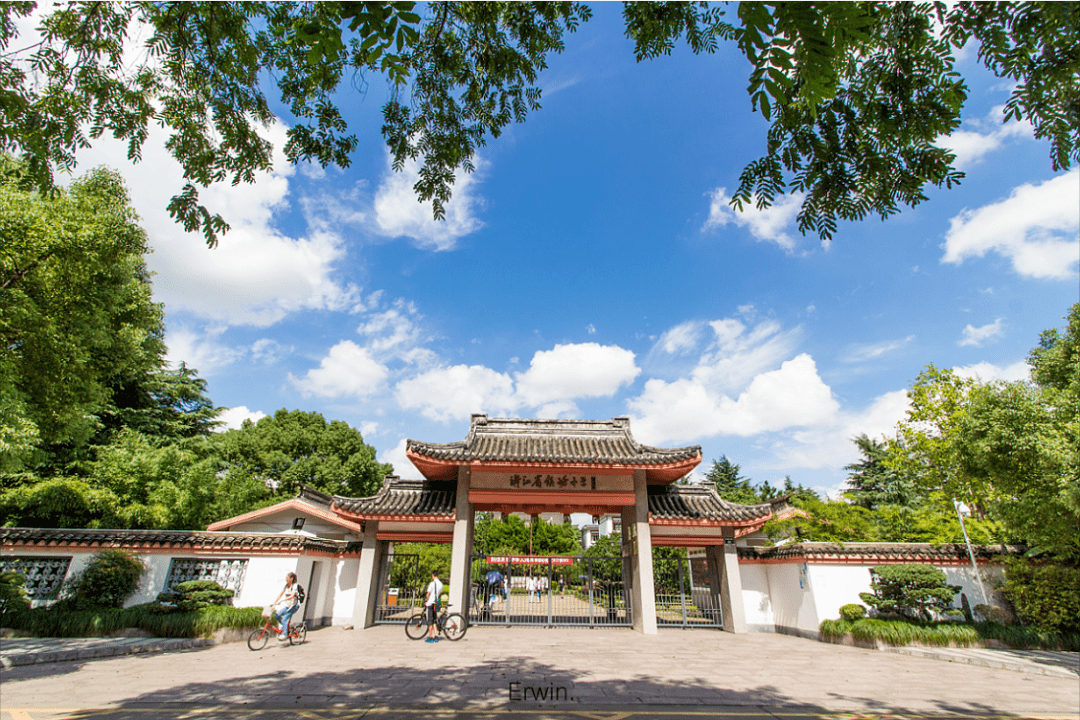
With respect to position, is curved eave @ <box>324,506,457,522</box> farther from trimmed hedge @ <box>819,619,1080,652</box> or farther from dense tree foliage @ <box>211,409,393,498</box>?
dense tree foliage @ <box>211,409,393,498</box>

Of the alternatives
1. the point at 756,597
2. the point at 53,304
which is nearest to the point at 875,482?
the point at 756,597

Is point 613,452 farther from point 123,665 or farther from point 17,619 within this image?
point 17,619

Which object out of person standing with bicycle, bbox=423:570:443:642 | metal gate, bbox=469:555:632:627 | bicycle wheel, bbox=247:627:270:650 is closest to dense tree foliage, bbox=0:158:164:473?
bicycle wheel, bbox=247:627:270:650

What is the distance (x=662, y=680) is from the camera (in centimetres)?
638

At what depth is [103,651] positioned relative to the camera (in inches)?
303

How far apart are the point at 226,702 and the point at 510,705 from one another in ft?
9.73

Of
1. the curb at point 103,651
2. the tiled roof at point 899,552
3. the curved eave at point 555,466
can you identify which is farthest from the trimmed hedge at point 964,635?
the curb at point 103,651

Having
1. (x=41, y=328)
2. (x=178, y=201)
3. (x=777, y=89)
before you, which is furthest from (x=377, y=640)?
(x=777, y=89)

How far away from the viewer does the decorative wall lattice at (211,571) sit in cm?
1070

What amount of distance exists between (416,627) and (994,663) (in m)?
10.8

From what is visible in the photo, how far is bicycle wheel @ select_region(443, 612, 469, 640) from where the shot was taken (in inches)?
407

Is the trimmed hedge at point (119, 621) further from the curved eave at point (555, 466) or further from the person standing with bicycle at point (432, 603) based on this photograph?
the curved eave at point (555, 466)

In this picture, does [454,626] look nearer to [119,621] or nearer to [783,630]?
[119,621]

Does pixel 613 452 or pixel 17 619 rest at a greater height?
pixel 613 452
